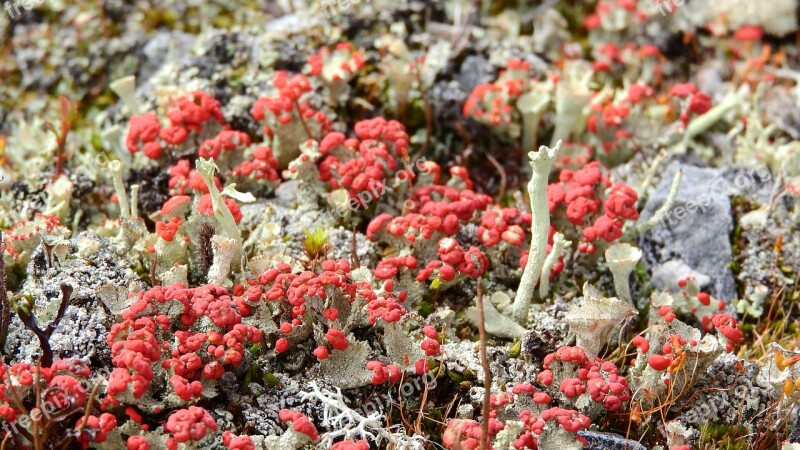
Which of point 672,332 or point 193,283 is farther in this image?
point 193,283

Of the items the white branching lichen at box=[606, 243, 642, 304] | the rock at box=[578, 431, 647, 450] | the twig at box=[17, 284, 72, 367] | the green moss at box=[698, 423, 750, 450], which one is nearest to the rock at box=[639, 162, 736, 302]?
the white branching lichen at box=[606, 243, 642, 304]

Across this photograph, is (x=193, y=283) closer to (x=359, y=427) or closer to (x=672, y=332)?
(x=359, y=427)

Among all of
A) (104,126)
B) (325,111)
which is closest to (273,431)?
(325,111)

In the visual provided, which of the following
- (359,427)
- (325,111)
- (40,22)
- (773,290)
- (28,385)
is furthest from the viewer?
(40,22)

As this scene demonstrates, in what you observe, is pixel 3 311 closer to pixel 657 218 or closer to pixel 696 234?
pixel 657 218

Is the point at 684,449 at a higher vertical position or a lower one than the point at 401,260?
lower
